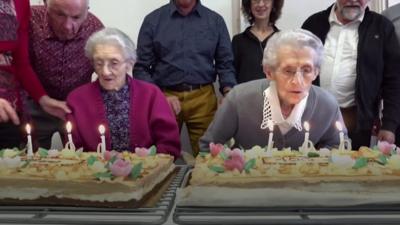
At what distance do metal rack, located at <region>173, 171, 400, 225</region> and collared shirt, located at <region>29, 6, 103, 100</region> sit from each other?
150cm

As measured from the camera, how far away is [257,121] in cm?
221

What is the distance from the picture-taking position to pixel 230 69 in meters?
2.95

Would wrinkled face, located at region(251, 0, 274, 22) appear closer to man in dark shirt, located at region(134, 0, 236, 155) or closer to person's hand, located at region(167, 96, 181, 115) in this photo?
man in dark shirt, located at region(134, 0, 236, 155)

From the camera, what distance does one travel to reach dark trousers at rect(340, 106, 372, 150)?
2.73 m

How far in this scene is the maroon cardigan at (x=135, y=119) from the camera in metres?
2.25

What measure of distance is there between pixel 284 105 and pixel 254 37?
926 millimetres

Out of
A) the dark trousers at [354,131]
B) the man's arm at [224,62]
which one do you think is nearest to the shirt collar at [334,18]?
the dark trousers at [354,131]

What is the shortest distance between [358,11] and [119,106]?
135 centimetres

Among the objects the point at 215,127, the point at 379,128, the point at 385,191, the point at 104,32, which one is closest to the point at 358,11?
the point at 379,128

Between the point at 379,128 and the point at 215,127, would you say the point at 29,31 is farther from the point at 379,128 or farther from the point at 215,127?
the point at 379,128

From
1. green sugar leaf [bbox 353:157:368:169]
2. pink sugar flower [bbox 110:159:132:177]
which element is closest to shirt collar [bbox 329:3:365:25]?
green sugar leaf [bbox 353:157:368:169]

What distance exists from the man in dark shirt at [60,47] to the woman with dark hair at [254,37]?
2.91ft

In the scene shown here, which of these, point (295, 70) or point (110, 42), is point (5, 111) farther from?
point (295, 70)

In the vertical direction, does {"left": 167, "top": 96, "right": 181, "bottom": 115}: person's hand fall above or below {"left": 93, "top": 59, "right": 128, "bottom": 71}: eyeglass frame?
below
